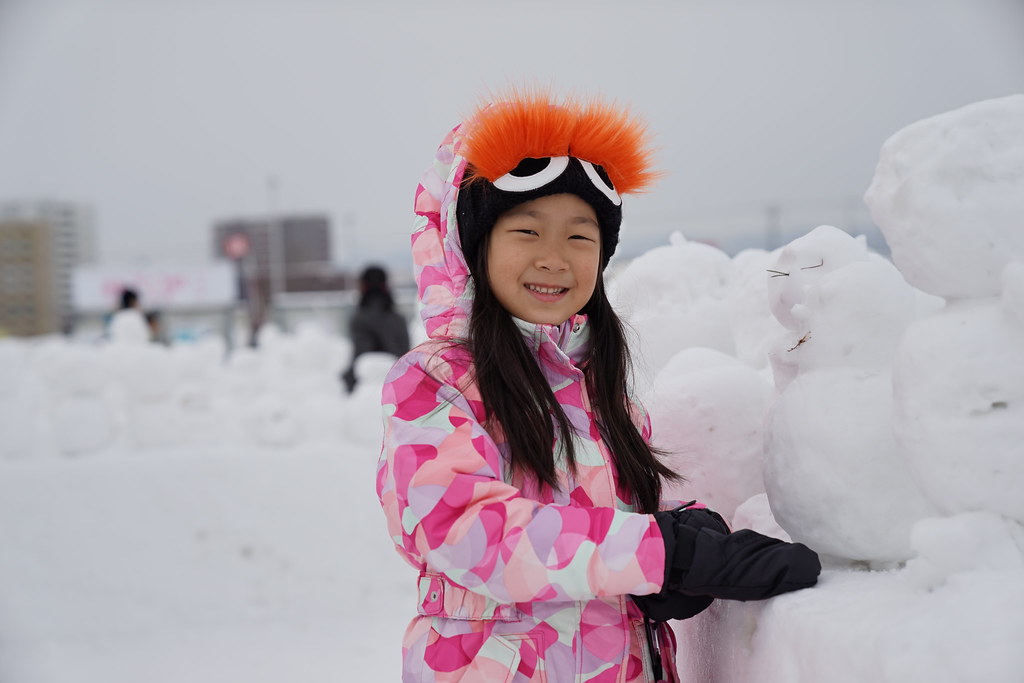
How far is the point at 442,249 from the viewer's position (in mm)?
1476

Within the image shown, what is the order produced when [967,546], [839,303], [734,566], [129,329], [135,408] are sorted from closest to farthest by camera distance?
[967,546], [734,566], [839,303], [135,408], [129,329]

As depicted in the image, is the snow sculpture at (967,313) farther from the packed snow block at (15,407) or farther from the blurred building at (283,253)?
the blurred building at (283,253)

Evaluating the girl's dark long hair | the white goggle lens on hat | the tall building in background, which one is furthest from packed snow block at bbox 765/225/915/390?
the tall building in background

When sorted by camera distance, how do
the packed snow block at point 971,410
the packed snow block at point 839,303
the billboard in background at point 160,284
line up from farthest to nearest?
the billboard in background at point 160,284, the packed snow block at point 839,303, the packed snow block at point 971,410

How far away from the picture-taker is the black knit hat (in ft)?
4.34

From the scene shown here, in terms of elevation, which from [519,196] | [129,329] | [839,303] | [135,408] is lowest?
[135,408]

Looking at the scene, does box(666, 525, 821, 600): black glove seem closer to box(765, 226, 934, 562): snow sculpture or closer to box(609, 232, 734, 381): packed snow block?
box(765, 226, 934, 562): snow sculpture

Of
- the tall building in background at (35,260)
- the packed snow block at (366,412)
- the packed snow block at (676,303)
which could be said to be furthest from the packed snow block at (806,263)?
the tall building in background at (35,260)

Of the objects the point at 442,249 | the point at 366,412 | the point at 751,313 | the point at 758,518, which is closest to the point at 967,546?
the point at 758,518

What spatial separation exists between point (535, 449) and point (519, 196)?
1.25ft

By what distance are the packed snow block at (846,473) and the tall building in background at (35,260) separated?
12.9m

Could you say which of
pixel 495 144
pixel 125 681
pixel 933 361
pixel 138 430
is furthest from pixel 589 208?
pixel 138 430

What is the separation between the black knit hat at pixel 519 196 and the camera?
1.32 m

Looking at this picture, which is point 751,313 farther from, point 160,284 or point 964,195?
point 160,284
